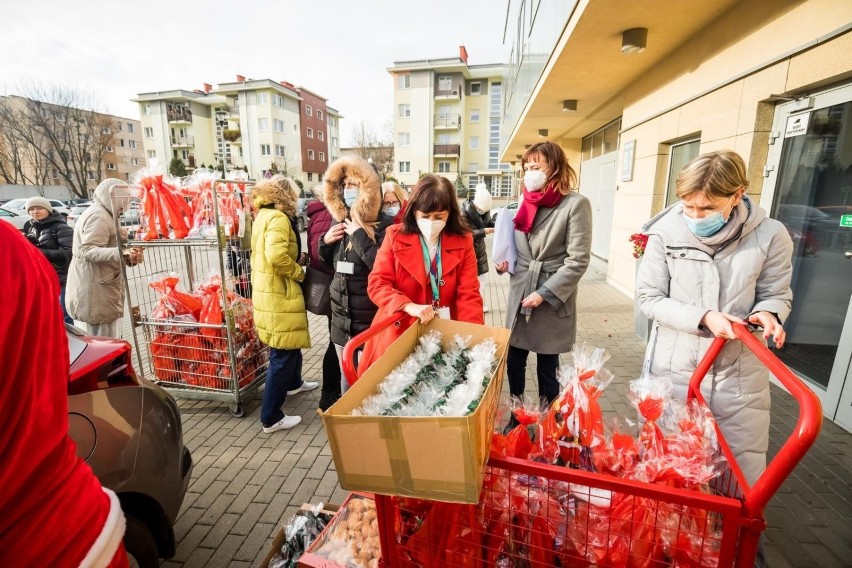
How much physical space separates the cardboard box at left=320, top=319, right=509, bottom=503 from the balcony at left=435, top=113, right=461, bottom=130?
Result: 45819mm

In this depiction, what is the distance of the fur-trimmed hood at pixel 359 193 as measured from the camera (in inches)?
119

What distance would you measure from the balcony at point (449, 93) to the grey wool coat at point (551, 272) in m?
44.4

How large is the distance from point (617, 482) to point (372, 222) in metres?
Result: 2.35

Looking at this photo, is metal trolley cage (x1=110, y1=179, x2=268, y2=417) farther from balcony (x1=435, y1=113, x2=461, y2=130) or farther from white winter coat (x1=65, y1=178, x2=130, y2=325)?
balcony (x1=435, y1=113, x2=461, y2=130)

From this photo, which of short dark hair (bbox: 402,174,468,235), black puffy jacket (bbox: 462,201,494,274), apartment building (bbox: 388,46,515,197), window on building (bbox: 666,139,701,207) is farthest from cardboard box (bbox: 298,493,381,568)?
apartment building (bbox: 388,46,515,197)

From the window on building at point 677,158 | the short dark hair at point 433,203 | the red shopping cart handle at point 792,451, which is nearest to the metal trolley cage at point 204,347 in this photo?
the short dark hair at point 433,203

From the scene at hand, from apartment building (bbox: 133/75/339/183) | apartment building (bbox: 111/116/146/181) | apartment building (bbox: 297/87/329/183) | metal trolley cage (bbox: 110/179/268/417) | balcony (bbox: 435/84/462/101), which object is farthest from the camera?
apartment building (bbox: 111/116/146/181)

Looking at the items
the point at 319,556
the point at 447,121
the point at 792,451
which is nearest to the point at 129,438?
the point at 319,556

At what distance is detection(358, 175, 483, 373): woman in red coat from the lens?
2488mm

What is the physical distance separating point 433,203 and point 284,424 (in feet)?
7.84

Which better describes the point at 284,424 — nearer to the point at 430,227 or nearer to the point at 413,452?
the point at 430,227

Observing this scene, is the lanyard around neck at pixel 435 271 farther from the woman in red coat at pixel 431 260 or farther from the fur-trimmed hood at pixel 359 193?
the fur-trimmed hood at pixel 359 193

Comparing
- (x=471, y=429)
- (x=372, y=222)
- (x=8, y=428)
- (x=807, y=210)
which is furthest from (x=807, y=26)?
(x=8, y=428)

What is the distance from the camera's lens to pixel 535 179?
2.95 metres
